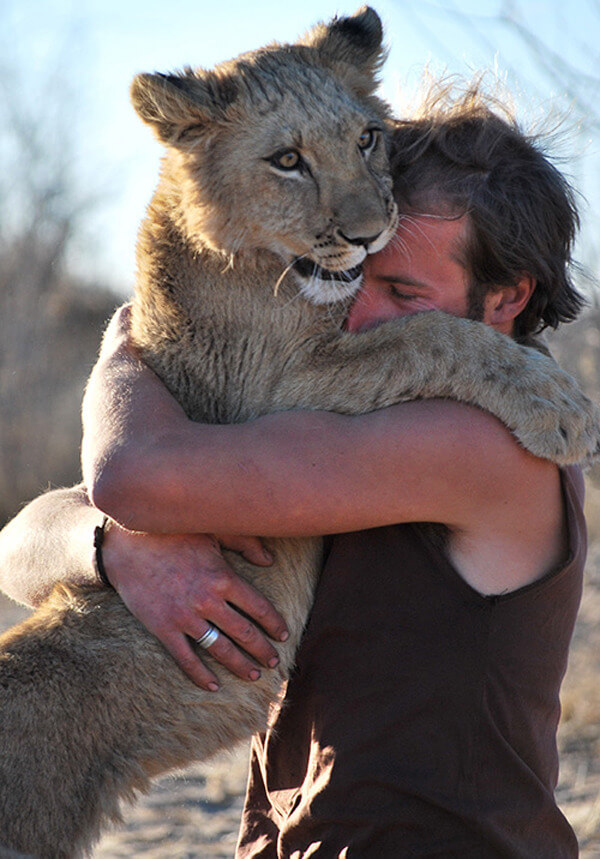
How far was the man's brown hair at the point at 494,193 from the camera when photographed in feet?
8.87

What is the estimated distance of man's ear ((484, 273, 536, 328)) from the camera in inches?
114

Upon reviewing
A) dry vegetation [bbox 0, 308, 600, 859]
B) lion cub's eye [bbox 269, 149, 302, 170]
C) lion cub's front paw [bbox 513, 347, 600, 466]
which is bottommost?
dry vegetation [bbox 0, 308, 600, 859]

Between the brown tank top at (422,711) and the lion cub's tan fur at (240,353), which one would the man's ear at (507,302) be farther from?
the brown tank top at (422,711)

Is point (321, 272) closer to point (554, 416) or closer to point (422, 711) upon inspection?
point (554, 416)

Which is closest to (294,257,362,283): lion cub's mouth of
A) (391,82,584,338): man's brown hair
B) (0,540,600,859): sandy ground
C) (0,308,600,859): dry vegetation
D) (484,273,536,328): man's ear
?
(391,82,584,338): man's brown hair

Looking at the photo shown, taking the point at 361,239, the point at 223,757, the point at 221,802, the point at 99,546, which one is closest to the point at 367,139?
the point at 361,239

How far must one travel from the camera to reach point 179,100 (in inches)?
123

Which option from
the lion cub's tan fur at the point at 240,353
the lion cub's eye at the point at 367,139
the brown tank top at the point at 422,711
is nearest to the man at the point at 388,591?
the brown tank top at the point at 422,711

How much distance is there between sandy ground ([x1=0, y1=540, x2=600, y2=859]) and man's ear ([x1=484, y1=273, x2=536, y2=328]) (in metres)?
2.80

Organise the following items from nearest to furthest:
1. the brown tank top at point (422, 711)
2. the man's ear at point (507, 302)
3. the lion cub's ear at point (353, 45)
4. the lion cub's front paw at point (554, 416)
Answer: the brown tank top at point (422, 711), the lion cub's front paw at point (554, 416), the man's ear at point (507, 302), the lion cub's ear at point (353, 45)

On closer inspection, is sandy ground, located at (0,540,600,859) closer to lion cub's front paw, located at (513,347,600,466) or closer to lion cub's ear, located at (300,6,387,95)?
lion cub's front paw, located at (513,347,600,466)

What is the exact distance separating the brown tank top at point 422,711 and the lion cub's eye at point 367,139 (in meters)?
1.37

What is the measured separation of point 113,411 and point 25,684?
75cm

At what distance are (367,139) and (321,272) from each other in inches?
19.4
